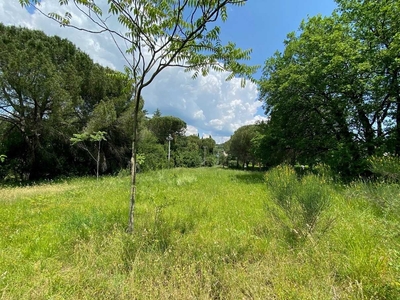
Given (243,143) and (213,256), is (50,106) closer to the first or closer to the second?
(213,256)

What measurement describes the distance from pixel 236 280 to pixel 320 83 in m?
10.2

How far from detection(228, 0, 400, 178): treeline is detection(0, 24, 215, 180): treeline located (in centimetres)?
892

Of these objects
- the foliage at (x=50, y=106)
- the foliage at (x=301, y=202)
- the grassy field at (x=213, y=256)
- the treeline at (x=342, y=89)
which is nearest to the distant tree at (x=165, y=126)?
the foliage at (x=50, y=106)

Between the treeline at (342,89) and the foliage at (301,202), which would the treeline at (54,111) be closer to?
the foliage at (301,202)

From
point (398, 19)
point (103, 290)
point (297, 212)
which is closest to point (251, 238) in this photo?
point (297, 212)

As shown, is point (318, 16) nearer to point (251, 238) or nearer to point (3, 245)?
point (251, 238)

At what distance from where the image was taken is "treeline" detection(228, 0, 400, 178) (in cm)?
793

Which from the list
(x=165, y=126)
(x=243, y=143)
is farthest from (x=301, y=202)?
(x=165, y=126)

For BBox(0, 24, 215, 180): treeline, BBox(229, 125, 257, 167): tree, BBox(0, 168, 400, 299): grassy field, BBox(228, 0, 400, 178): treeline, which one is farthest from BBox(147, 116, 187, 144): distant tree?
BBox(0, 168, 400, 299): grassy field

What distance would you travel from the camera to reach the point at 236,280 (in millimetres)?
1970

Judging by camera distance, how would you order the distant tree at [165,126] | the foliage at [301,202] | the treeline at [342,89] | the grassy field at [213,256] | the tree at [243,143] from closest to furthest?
the grassy field at [213,256] → the foliage at [301,202] → the treeline at [342,89] → the tree at [243,143] → the distant tree at [165,126]

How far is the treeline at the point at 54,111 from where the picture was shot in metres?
9.98

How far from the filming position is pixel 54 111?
11.2 m

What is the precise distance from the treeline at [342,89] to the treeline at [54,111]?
8.92m
